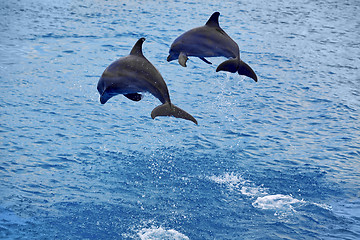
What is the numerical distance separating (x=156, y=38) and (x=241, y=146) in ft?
38.1

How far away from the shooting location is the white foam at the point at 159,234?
30.3ft

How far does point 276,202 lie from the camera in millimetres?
10555

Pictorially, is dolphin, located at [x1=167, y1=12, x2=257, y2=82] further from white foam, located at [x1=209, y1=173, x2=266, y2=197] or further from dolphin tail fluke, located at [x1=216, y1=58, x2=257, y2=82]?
white foam, located at [x1=209, y1=173, x2=266, y2=197]

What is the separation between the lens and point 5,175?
11070 mm

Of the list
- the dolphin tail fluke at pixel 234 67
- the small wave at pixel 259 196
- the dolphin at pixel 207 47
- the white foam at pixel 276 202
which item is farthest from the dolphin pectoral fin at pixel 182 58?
the white foam at pixel 276 202

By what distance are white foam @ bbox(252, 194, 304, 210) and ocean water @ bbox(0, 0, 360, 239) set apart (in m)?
0.04

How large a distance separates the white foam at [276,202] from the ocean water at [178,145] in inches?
1.5

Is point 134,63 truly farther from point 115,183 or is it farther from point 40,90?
point 40,90

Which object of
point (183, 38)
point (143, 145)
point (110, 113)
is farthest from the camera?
point (110, 113)

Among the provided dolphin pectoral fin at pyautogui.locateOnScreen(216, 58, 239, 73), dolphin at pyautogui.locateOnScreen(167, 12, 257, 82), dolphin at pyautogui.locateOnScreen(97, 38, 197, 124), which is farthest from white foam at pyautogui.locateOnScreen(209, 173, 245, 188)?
dolphin at pyautogui.locateOnScreen(97, 38, 197, 124)

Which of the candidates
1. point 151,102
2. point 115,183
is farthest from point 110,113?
point 115,183

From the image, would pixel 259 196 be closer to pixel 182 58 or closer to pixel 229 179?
pixel 229 179

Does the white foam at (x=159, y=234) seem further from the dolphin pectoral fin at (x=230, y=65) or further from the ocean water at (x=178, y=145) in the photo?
the dolphin pectoral fin at (x=230, y=65)

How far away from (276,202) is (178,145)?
3.43 meters
